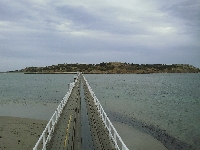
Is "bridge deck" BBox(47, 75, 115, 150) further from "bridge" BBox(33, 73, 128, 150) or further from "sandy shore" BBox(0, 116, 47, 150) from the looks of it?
"sandy shore" BBox(0, 116, 47, 150)

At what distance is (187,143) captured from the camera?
1959 cm

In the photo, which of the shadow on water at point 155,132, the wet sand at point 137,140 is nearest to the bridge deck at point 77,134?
the wet sand at point 137,140

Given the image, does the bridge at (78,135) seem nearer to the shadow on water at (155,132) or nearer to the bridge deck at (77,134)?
the bridge deck at (77,134)

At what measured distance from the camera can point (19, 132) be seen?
20828 mm

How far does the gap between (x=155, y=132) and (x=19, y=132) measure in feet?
43.9

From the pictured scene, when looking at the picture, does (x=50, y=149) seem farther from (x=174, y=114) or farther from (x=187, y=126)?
(x=174, y=114)

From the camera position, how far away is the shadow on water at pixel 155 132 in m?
18.9

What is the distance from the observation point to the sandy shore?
1753 centimetres

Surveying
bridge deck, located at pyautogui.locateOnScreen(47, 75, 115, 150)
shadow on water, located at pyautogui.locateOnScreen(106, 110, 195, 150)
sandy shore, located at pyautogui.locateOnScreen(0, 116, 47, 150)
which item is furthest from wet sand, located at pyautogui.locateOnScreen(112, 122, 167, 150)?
sandy shore, located at pyautogui.locateOnScreen(0, 116, 47, 150)

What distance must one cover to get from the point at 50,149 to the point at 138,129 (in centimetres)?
1240

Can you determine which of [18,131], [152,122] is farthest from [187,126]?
[18,131]

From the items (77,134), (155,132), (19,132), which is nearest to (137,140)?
→ (155,132)

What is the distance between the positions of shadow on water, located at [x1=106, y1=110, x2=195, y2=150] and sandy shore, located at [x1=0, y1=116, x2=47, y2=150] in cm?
973

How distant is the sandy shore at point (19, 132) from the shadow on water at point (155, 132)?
9728 millimetres
